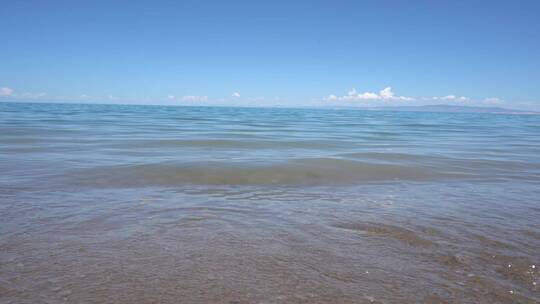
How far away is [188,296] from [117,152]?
983 cm

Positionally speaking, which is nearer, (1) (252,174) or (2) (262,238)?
(2) (262,238)

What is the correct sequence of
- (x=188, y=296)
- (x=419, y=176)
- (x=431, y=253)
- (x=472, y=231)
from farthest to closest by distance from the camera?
(x=419, y=176) → (x=472, y=231) → (x=431, y=253) → (x=188, y=296)

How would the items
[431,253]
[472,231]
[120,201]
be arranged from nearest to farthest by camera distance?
1. [431,253]
2. [472,231]
3. [120,201]

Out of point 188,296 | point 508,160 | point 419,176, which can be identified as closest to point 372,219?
point 188,296

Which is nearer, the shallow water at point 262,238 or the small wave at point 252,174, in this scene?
the shallow water at point 262,238

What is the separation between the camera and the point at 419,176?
8.34m

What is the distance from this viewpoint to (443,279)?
3047 mm

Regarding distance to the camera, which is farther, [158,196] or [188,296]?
[158,196]

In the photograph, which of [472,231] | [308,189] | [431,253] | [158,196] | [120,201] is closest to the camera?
[431,253]

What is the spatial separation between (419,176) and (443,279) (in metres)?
5.71

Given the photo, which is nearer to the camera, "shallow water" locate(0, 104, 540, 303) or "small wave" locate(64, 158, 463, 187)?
"shallow water" locate(0, 104, 540, 303)

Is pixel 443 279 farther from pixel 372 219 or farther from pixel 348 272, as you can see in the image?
pixel 372 219

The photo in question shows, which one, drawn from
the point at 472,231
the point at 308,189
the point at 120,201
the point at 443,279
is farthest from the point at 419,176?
the point at 120,201

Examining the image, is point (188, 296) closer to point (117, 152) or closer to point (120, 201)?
point (120, 201)
